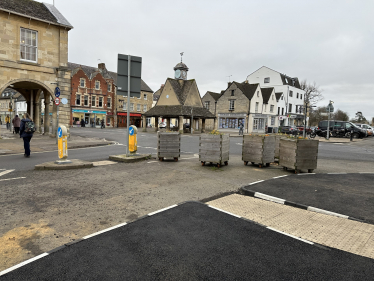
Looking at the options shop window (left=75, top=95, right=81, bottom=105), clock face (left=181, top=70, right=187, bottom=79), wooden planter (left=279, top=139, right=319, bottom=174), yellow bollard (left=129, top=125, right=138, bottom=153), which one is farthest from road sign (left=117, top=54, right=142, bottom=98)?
shop window (left=75, top=95, right=81, bottom=105)

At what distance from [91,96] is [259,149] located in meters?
49.8

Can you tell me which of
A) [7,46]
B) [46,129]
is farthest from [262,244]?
[46,129]

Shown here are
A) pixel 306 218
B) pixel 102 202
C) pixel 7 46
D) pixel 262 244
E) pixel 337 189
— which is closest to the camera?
pixel 262 244

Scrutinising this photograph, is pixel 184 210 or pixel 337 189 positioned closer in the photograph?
pixel 184 210

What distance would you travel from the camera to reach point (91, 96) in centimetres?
5250

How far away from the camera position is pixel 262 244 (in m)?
3.48

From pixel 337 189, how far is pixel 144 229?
5.06 meters

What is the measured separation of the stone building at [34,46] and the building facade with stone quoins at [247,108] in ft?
108

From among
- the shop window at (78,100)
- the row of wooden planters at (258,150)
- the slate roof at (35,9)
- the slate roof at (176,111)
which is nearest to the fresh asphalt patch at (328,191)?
the row of wooden planters at (258,150)

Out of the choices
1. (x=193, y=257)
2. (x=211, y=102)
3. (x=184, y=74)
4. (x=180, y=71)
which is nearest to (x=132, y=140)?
(x=193, y=257)

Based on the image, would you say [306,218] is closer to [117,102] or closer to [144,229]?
[144,229]

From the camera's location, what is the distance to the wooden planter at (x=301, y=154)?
27.2 feet

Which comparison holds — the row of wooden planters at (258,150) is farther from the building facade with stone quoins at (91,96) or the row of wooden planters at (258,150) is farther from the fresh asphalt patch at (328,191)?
the building facade with stone quoins at (91,96)

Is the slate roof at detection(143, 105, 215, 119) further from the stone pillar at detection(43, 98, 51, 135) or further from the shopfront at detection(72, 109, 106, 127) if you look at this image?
the shopfront at detection(72, 109, 106, 127)
